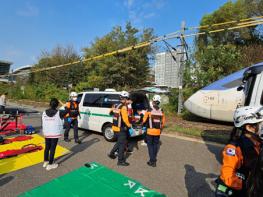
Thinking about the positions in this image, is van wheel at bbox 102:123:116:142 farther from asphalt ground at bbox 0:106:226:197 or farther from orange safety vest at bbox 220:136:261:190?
orange safety vest at bbox 220:136:261:190

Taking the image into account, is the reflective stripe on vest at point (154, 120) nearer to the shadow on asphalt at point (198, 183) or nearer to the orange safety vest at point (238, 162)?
the shadow on asphalt at point (198, 183)

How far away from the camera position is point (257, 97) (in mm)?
4234

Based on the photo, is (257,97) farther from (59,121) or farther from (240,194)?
(59,121)

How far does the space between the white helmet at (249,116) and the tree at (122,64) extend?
19885 millimetres

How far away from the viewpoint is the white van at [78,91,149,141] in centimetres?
740

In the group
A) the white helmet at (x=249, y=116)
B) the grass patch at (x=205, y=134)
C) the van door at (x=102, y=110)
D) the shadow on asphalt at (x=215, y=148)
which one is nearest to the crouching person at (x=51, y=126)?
the van door at (x=102, y=110)

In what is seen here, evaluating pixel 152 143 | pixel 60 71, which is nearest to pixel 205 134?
pixel 152 143

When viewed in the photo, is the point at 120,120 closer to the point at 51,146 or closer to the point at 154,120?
the point at 154,120

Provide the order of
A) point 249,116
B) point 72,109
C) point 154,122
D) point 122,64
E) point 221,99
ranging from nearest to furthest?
point 249,116, point 154,122, point 72,109, point 221,99, point 122,64

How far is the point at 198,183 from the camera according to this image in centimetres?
429

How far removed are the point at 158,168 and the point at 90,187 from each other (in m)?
2.65

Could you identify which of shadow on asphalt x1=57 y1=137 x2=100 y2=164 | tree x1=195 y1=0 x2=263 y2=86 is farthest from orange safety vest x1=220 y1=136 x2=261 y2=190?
tree x1=195 y1=0 x2=263 y2=86

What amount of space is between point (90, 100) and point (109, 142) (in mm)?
1994

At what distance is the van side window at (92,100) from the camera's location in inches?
307
